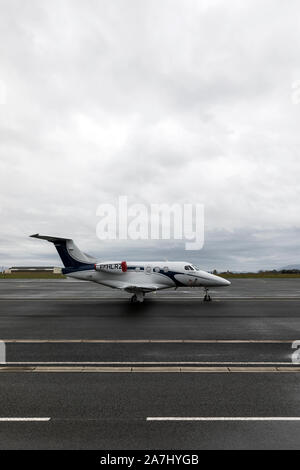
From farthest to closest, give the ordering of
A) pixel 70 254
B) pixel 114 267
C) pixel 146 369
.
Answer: pixel 70 254 < pixel 114 267 < pixel 146 369

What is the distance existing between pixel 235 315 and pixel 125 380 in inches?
495

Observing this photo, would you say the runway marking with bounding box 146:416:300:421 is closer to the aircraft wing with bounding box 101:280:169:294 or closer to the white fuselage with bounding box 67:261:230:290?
the aircraft wing with bounding box 101:280:169:294

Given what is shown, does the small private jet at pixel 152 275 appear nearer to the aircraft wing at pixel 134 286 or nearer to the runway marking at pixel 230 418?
the aircraft wing at pixel 134 286

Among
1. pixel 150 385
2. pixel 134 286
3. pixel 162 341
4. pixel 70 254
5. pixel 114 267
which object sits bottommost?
pixel 162 341

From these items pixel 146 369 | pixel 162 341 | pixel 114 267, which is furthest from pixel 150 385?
pixel 114 267

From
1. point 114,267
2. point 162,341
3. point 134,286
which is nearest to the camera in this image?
point 162,341

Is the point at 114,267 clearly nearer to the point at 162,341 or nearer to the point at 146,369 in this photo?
the point at 162,341

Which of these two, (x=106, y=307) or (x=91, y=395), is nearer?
(x=91, y=395)

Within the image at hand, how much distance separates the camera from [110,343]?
505 inches

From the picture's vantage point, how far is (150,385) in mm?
8297

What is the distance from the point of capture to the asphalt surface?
5.88 meters
